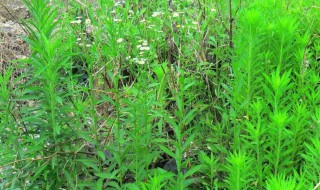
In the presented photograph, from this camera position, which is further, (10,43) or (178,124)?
(10,43)

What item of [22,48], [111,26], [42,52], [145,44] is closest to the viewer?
[42,52]

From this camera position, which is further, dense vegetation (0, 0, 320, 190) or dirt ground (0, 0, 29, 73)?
dirt ground (0, 0, 29, 73)

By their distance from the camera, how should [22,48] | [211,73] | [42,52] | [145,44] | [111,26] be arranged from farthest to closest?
[22,48]
[145,44]
[211,73]
[111,26]
[42,52]

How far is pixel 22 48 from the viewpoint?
16.8 ft

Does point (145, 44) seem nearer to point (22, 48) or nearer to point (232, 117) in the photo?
point (232, 117)

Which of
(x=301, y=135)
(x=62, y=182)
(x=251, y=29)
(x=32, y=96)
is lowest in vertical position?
(x=62, y=182)

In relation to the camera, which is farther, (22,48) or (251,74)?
(22,48)

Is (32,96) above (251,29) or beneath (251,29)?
beneath

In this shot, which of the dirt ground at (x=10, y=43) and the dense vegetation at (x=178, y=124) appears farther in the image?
the dirt ground at (x=10, y=43)

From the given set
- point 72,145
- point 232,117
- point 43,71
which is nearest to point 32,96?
point 43,71

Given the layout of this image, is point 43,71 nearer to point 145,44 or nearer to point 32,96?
point 32,96

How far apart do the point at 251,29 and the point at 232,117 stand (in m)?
0.48

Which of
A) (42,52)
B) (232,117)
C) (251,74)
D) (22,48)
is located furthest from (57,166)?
(22,48)

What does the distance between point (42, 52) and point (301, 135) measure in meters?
1.36
